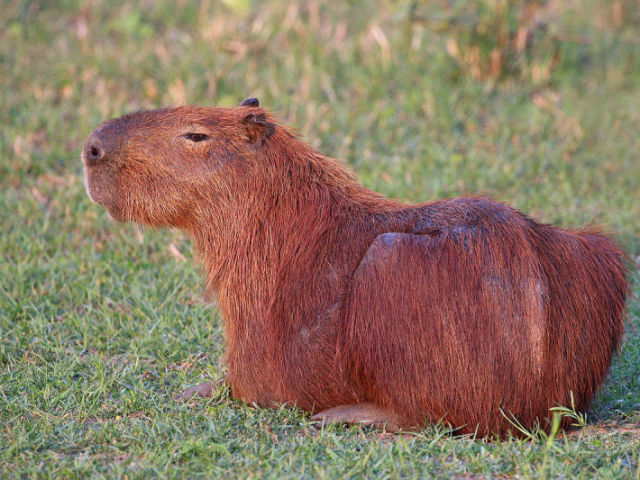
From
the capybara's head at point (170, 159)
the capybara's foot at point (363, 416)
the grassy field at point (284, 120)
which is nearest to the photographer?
the grassy field at point (284, 120)

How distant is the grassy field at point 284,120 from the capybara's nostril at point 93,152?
91 centimetres

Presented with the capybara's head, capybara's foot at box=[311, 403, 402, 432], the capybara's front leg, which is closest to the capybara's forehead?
the capybara's head

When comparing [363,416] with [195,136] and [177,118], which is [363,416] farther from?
[177,118]

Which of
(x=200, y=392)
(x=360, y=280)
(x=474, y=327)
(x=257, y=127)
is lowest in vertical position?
(x=200, y=392)

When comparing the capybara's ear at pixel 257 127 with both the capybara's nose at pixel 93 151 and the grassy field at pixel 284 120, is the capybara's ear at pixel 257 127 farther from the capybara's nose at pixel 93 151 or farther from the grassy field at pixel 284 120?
the grassy field at pixel 284 120

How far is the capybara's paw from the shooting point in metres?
3.55

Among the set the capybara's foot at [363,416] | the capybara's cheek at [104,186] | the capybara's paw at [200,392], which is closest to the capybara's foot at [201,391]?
the capybara's paw at [200,392]

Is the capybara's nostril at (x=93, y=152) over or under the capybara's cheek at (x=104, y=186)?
over

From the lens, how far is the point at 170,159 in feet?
11.3

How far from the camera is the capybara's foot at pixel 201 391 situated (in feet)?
11.6

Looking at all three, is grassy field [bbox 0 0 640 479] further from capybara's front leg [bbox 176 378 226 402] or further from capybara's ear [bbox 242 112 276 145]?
capybara's ear [bbox 242 112 276 145]

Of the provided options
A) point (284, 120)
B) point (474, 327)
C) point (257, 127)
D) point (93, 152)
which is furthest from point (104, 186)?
point (284, 120)

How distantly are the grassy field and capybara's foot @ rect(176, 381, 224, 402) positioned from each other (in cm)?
5

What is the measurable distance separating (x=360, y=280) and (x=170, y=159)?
0.90 meters
